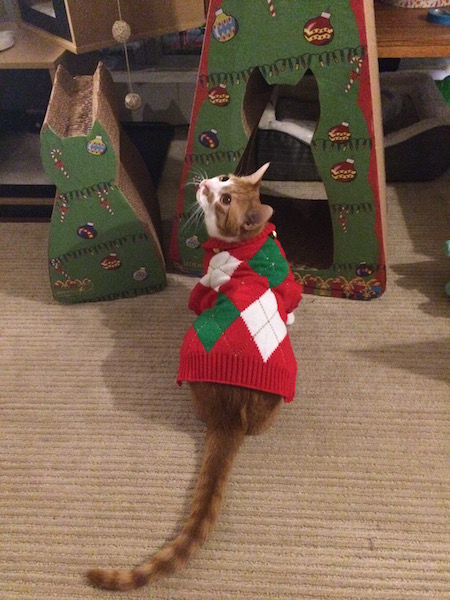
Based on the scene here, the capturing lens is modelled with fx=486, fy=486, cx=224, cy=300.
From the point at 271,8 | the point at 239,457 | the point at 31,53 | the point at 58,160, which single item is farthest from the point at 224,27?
the point at 239,457

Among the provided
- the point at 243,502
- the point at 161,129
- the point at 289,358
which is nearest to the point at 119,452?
the point at 243,502

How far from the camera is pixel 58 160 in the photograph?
3.50 feet

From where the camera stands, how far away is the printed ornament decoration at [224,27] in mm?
966

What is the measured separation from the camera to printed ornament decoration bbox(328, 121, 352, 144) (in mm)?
1037

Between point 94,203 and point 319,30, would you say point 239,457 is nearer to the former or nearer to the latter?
point 94,203

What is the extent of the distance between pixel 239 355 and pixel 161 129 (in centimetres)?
134

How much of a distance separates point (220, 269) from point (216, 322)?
0.14 meters

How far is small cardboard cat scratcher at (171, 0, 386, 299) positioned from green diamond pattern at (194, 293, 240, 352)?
1.33 ft

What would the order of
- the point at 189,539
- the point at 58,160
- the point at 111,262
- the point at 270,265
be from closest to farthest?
the point at 189,539, the point at 270,265, the point at 58,160, the point at 111,262

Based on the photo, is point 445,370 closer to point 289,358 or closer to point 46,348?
point 289,358

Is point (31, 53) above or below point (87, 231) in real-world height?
above

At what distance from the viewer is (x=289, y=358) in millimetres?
892

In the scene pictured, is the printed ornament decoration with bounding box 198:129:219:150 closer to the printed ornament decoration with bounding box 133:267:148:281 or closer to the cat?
the cat

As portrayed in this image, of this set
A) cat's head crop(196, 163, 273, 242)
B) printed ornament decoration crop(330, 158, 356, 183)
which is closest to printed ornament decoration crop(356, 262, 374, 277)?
printed ornament decoration crop(330, 158, 356, 183)
